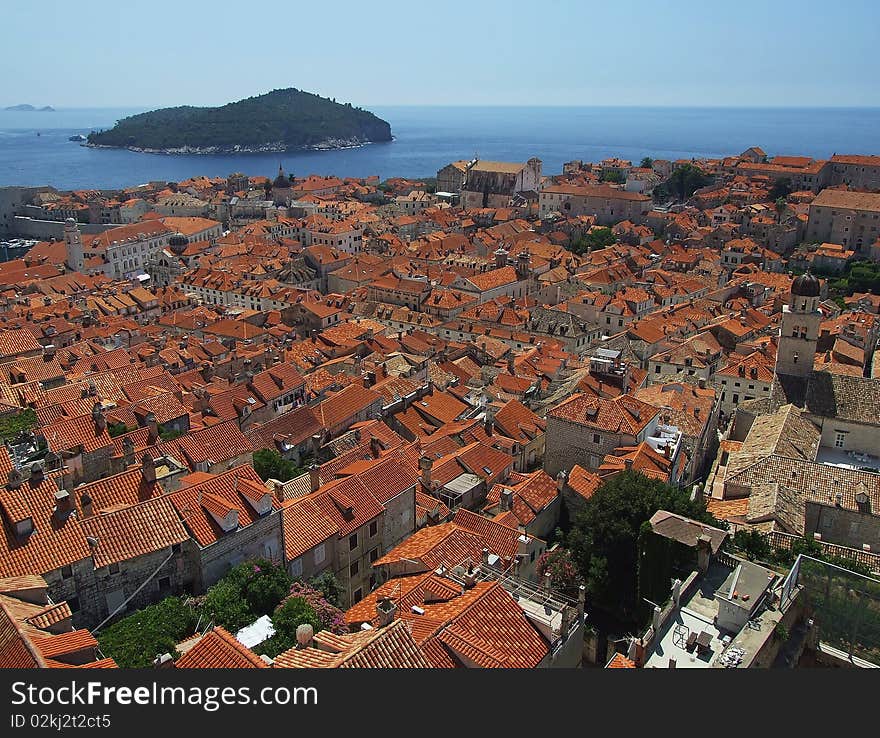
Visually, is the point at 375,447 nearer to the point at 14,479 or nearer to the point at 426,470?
the point at 426,470

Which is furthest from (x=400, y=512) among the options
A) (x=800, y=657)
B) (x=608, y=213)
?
(x=608, y=213)

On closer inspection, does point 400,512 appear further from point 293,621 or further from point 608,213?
point 608,213

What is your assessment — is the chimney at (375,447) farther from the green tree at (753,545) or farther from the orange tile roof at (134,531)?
the green tree at (753,545)

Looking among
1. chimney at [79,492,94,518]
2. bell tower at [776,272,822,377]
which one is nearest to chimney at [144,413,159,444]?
chimney at [79,492,94,518]

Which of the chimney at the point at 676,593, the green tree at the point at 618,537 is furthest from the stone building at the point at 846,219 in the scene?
the chimney at the point at 676,593

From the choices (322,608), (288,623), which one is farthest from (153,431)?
(288,623)

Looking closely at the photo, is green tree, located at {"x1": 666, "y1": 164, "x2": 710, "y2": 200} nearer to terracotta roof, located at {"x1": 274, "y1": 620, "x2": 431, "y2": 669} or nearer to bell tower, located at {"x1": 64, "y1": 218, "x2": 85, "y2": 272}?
bell tower, located at {"x1": 64, "y1": 218, "x2": 85, "y2": 272}
